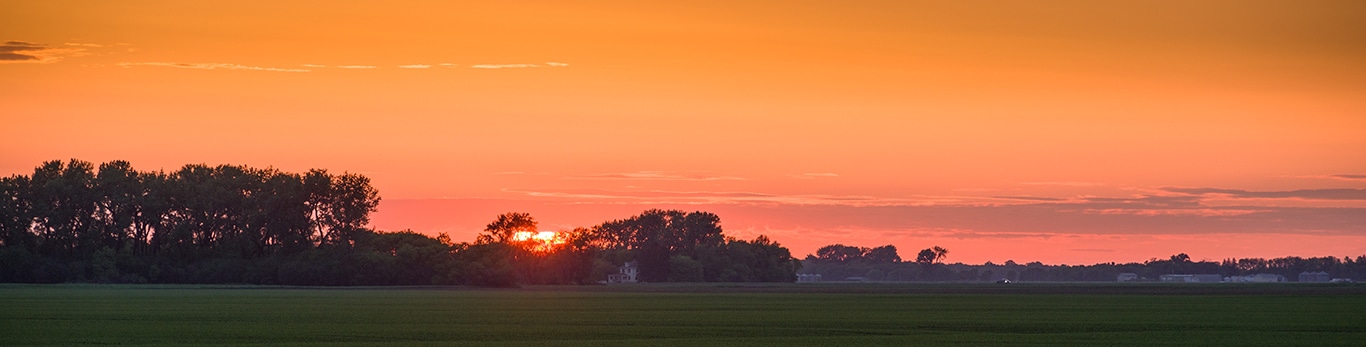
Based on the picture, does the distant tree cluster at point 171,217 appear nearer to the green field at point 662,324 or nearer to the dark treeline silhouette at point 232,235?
the dark treeline silhouette at point 232,235

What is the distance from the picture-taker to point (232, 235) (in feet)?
448

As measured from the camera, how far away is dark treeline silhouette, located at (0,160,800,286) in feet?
420

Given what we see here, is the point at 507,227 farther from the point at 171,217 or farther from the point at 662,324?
the point at 662,324

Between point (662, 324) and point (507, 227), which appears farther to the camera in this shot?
point (507, 227)

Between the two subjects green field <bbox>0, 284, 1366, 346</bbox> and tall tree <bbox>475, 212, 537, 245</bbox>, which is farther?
tall tree <bbox>475, 212, 537, 245</bbox>

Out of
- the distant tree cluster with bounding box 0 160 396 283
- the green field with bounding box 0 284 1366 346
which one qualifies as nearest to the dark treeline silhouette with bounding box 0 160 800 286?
the distant tree cluster with bounding box 0 160 396 283

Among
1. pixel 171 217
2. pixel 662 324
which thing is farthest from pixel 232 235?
pixel 662 324

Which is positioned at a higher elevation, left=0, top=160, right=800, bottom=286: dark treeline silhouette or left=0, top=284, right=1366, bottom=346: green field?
left=0, top=160, right=800, bottom=286: dark treeline silhouette

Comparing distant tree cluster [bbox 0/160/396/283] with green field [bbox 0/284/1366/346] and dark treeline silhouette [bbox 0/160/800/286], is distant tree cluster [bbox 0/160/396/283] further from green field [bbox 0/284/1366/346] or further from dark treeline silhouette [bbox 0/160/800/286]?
green field [bbox 0/284/1366/346]

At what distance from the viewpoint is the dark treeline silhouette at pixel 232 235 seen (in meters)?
128

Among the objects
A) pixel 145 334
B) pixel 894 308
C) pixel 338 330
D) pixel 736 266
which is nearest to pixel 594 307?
pixel 894 308

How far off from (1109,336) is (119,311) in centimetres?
3846

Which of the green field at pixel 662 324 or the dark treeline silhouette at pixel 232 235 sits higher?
the dark treeline silhouette at pixel 232 235

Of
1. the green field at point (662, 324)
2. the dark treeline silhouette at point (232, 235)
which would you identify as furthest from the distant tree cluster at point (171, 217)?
the green field at point (662, 324)
